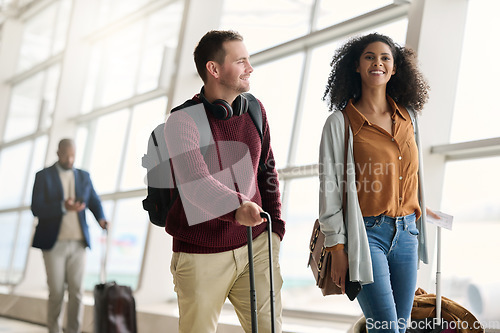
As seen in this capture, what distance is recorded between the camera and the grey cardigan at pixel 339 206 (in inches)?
79.0

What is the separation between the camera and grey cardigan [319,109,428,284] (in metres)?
2.01

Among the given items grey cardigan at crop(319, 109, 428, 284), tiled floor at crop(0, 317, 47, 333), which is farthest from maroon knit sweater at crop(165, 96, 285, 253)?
tiled floor at crop(0, 317, 47, 333)

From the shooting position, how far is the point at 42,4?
11.1 meters

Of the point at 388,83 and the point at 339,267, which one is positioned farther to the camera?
the point at 388,83

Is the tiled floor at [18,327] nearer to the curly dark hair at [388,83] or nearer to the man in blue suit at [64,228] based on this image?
the man in blue suit at [64,228]

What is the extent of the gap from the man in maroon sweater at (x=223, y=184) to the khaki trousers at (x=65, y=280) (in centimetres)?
309

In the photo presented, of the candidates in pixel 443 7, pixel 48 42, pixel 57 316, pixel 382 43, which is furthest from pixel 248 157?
pixel 48 42

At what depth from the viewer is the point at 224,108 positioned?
2219 millimetres

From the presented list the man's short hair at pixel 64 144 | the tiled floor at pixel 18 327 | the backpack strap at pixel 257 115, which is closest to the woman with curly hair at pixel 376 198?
the backpack strap at pixel 257 115

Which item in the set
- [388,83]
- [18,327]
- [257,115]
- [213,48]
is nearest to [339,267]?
[257,115]

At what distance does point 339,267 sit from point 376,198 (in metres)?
0.28

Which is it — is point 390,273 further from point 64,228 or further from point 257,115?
point 64,228

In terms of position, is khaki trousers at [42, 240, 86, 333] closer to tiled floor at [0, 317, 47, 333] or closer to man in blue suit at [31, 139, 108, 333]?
man in blue suit at [31, 139, 108, 333]

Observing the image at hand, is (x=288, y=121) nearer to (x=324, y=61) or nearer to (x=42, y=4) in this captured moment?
(x=324, y=61)
